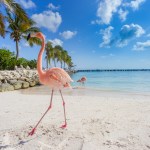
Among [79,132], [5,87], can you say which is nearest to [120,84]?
[5,87]

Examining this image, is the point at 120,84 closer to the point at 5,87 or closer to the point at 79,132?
the point at 5,87

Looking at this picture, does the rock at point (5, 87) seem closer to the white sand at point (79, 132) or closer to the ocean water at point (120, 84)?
the ocean water at point (120, 84)

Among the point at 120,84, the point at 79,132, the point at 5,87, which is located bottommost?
the point at 120,84

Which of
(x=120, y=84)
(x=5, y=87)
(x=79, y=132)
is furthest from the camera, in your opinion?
(x=120, y=84)

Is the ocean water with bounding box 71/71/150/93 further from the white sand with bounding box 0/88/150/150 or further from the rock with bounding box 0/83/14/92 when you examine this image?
the white sand with bounding box 0/88/150/150

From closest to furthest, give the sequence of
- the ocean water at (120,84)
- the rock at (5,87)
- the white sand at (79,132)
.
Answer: the white sand at (79,132)
the rock at (5,87)
the ocean water at (120,84)

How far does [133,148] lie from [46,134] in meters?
1.83

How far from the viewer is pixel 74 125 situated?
5.43 metres

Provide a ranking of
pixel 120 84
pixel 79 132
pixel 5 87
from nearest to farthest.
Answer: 1. pixel 79 132
2. pixel 5 87
3. pixel 120 84

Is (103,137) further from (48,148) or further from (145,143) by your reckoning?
(48,148)

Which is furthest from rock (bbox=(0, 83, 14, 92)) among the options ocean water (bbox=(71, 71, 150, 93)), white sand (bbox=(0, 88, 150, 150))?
white sand (bbox=(0, 88, 150, 150))

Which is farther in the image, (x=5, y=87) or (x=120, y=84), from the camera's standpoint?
(x=120, y=84)

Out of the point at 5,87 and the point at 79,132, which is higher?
the point at 5,87

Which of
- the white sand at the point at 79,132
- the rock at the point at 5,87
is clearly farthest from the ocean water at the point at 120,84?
the white sand at the point at 79,132
